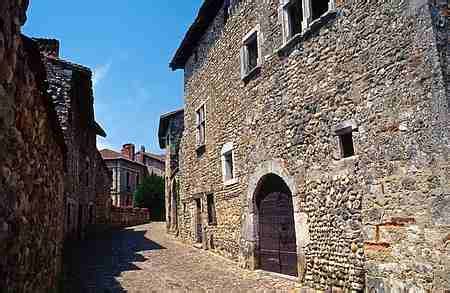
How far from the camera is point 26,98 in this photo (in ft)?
9.32

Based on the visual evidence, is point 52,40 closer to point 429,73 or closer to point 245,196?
point 245,196

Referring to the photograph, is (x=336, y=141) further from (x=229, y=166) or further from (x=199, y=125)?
(x=199, y=125)

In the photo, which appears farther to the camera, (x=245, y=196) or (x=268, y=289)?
(x=245, y=196)

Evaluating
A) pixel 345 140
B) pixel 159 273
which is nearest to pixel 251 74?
pixel 345 140

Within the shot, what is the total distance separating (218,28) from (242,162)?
4562 millimetres

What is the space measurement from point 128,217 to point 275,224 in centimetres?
1615

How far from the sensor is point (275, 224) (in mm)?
9883

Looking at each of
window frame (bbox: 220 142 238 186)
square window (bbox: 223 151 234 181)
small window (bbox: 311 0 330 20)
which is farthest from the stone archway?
small window (bbox: 311 0 330 20)

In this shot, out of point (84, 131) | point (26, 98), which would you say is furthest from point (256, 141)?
point (84, 131)

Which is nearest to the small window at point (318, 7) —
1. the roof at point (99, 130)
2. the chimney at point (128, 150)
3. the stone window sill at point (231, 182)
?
the stone window sill at point (231, 182)

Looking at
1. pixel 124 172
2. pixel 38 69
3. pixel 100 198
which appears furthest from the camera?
pixel 124 172

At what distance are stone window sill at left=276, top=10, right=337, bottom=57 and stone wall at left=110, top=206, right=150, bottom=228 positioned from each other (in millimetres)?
16904

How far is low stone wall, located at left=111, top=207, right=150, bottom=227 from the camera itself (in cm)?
2230

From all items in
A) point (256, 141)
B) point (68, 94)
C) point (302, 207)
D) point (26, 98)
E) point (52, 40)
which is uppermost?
Answer: point (52, 40)
